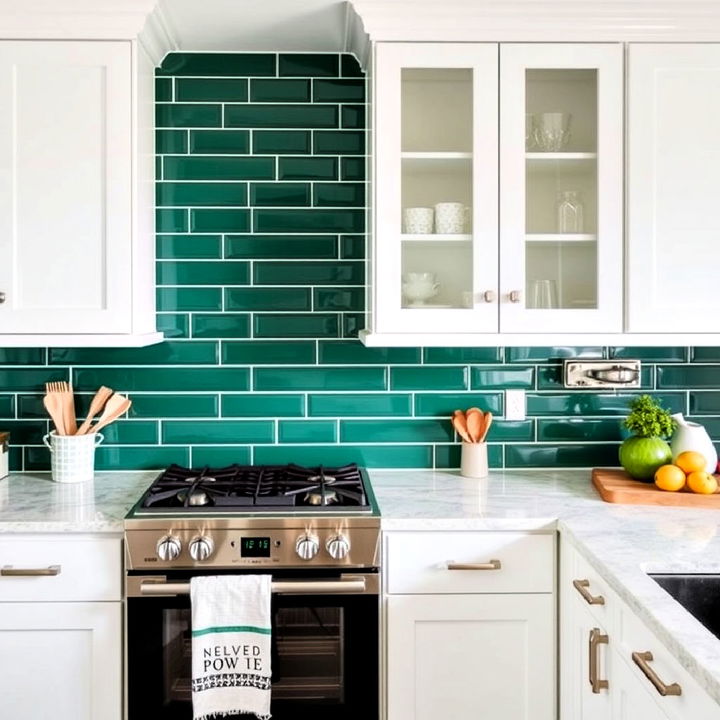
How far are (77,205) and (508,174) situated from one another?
1.18m

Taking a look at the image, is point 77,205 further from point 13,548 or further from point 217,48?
point 13,548

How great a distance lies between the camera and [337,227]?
2.63 metres

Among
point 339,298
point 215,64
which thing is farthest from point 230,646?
point 215,64

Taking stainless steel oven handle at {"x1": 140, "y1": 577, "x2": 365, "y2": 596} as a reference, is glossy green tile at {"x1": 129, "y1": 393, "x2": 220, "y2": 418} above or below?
above

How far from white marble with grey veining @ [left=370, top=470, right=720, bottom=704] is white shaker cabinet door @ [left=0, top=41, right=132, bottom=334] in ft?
3.13

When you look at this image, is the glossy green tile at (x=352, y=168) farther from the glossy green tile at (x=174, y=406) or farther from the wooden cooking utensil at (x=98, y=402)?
the wooden cooking utensil at (x=98, y=402)

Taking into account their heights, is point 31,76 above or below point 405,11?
below

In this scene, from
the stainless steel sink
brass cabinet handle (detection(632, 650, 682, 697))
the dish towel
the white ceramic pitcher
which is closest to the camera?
brass cabinet handle (detection(632, 650, 682, 697))

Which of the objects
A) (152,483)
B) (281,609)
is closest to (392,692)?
(281,609)

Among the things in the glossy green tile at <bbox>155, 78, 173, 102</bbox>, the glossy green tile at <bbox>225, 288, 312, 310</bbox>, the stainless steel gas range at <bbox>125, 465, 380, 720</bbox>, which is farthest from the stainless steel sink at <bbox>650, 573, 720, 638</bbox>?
the glossy green tile at <bbox>155, 78, 173, 102</bbox>

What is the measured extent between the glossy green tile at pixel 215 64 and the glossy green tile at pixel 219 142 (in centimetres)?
18

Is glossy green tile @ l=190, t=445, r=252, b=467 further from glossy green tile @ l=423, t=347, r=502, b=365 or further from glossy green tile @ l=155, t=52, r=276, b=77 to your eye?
glossy green tile @ l=155, t=52, r=276, b=77

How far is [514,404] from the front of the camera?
2670mm

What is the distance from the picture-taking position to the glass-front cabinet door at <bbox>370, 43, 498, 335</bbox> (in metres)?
2.29
